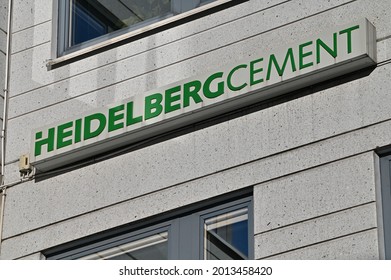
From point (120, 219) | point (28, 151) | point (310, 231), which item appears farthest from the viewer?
point (28, 151)

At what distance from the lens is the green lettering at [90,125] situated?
41.3ft

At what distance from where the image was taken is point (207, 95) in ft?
39.7

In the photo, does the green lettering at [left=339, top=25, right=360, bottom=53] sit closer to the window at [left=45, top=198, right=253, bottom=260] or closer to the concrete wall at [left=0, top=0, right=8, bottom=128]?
the window at [left=45, top=198, right=253, bottom=260]

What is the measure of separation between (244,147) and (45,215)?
1.86 m

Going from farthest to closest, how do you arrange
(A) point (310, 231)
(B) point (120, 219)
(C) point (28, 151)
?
(C) point (28, 151), (B) point (120, 219), (A) point (310, 231)

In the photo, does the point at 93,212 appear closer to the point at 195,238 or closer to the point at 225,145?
the point at 195,238

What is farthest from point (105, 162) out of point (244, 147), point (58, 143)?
point (244, 147)

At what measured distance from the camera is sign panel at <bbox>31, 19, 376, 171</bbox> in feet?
38.0

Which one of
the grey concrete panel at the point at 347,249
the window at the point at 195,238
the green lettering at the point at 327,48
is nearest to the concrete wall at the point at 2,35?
the window at the point at 195,238

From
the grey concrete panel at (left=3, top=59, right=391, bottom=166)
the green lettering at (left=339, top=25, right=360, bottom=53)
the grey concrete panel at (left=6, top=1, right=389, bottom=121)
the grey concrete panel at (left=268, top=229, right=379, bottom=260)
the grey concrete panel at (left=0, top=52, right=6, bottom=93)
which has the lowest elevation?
the grey concrete panel at (left=268, top=229, right=379, bottom=260)

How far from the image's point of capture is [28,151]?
1307 centimetres

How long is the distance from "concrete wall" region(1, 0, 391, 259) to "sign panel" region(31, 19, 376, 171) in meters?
0.12

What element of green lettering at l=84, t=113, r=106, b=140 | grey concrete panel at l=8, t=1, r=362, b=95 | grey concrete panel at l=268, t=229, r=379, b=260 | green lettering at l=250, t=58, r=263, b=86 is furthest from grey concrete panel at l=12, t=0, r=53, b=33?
grey concrete panel at l=268, t=229, r=379, b=260

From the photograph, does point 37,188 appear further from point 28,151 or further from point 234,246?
point 234,246
